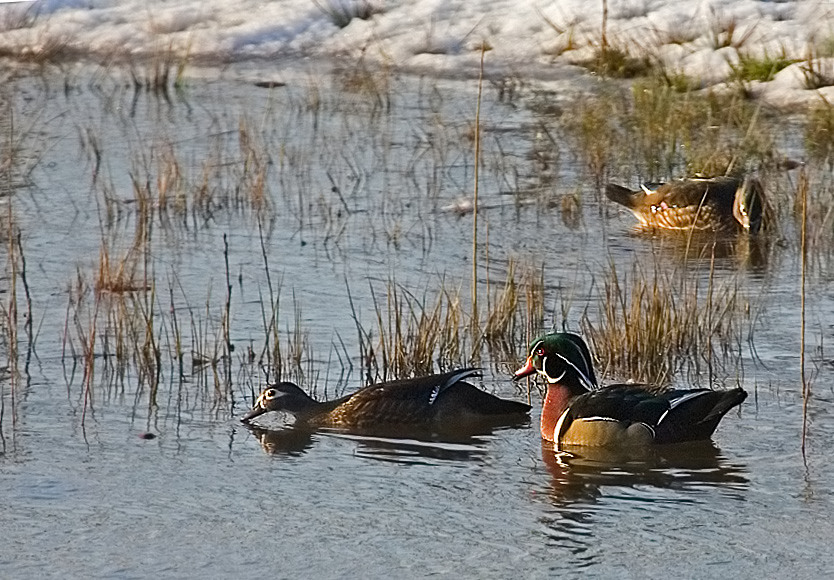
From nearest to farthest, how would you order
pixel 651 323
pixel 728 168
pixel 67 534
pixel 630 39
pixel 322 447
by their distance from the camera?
pixel 67 534 < pixel 322 447 < pixel 651 323 < pixel 728 168 < pixel 630 39

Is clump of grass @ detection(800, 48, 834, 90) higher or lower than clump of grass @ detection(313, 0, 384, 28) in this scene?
lower

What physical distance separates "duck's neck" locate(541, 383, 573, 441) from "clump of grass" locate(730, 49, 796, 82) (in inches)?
323

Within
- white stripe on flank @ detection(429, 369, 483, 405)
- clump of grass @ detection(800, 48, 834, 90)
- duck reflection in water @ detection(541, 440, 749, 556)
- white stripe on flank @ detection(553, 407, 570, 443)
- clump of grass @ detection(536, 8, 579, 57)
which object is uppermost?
clump of grass @ detection(536, 8, 579, 57)

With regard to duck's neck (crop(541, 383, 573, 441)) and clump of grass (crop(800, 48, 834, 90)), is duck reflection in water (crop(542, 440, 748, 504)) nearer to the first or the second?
duck's neck (crop(541, 383, 573, 441))

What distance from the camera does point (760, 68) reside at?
50.8ft

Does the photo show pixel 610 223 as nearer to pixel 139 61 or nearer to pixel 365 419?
pixel 365 419

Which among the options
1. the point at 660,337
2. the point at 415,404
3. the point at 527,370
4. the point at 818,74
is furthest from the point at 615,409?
the point at 818,74

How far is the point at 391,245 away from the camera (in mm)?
10883

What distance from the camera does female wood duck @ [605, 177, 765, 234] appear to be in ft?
37.7

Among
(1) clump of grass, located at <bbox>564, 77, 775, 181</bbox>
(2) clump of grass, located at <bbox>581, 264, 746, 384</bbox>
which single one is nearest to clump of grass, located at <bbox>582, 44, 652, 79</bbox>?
(1) clump of grass, located at <bbox>564, 77, 775, 181</bbox>

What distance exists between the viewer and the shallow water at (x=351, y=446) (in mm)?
5922

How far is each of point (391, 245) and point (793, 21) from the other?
7.69 meters

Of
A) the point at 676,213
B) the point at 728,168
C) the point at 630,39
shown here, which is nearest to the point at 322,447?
the point at 676,213

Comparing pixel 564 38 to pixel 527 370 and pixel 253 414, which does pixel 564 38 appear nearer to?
pixel 527 370
